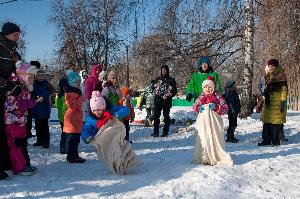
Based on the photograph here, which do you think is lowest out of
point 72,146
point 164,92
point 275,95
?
point 72,146

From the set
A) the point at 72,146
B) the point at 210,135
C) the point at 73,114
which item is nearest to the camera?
the point at 210,135

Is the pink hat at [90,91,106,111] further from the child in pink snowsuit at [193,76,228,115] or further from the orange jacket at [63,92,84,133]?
the child in pink snowsuit at [193,76,228,115]

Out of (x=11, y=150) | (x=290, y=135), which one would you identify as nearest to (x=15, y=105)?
(x=11, y=150)

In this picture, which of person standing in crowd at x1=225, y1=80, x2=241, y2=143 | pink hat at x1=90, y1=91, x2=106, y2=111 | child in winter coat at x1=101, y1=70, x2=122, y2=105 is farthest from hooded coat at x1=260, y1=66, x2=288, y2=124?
pink hat at x1=90, y1=91, x2=106, y2=111

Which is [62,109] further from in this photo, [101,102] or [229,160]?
[229,160]

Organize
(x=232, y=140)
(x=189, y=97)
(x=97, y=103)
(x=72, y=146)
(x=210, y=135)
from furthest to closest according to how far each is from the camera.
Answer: (x=232, y=140), (x=189, y=97), (x=72, y=146), (x=210, y=135), (x=97, y=103)

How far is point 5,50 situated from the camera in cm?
→ 602

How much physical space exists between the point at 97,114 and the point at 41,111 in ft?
10.2

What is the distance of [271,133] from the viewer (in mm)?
9422

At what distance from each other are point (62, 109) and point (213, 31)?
722 cm

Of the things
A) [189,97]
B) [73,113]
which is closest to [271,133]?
[189,97]

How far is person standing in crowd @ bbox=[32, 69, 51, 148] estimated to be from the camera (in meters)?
9.12

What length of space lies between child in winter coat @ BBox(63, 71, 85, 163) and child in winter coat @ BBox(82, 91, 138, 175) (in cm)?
112

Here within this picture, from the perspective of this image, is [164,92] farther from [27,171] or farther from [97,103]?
[27,171]
